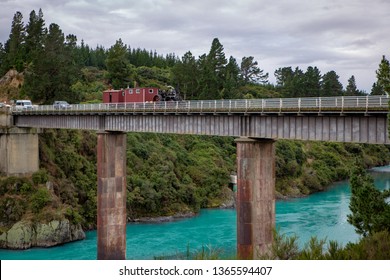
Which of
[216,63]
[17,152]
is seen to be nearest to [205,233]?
[17,152]

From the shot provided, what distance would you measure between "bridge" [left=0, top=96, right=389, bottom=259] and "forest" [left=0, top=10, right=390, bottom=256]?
4.84 metres

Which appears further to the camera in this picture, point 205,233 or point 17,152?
point 17,152

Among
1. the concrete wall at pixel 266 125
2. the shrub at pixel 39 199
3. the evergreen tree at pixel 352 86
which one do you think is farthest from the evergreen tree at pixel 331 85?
the concrete wall at pixel 266 125

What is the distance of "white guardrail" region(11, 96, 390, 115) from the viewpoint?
29.6m

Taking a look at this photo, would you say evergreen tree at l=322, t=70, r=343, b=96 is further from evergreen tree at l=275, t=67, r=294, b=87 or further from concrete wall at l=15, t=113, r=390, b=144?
concrete wall at l=15, t=113, r=390, b=144

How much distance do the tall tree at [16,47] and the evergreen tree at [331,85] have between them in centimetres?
7276

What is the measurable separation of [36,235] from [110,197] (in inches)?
554

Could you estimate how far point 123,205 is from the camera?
172ft

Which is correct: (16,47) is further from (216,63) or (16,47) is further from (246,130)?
(246,130)

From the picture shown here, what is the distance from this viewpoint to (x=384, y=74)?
26438mm

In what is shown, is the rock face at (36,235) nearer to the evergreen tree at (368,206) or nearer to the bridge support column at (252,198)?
the bridge support column at (252,198)

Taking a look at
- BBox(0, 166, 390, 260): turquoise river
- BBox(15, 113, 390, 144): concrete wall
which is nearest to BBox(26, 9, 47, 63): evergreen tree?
BBox(0, 166, 390, 260): turquoise river
